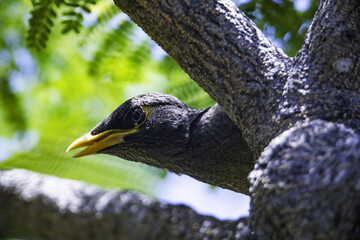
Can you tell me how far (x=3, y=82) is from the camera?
4.00m

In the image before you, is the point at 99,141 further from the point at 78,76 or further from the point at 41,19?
the point at 78,76

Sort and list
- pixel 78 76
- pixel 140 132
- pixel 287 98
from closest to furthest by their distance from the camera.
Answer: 1. pixel 287 98
2. pixel 140 132
3. pixel 78 76

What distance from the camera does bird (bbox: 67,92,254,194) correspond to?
2.71 meters

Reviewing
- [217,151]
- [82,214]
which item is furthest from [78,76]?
[217,151]

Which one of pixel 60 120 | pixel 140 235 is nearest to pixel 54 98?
pixel 60 120

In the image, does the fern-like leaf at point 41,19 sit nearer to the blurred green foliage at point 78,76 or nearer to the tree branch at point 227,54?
the blurred green foliage at point 78,76

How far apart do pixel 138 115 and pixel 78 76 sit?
1335mm

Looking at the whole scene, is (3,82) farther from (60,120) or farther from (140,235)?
(140,235)

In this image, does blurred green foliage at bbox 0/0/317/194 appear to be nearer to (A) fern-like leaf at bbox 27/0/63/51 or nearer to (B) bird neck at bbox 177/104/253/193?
(A) fern-like leaf at bbox 27/0/63/51

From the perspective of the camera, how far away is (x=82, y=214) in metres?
3.52

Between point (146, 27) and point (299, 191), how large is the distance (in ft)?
3.39

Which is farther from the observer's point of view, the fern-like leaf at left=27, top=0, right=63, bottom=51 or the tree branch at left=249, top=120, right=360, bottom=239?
the fern-like leaf at left=27, top=0, right=63, bottom=51

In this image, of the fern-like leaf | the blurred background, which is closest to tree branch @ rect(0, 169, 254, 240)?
the blurred background

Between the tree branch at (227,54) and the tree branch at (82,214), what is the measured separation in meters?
1.10
